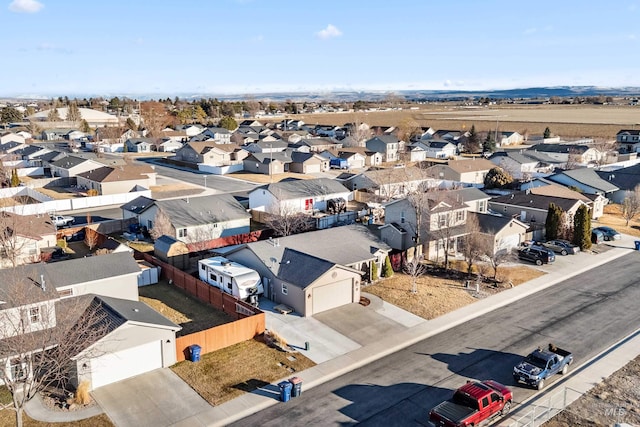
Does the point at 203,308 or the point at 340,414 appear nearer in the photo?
the point at 340,414

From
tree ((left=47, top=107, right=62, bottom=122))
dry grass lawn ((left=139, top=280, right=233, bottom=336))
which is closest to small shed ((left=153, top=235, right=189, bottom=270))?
dry grass lawn ((left=139, top=280, right=233, bottom=336))

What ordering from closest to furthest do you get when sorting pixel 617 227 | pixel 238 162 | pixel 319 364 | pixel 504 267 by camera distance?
pixel 319 364
pixel 504 267
pixel 617 227
pixel 238 162

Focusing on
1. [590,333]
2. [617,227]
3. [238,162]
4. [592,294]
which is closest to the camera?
[590,333]

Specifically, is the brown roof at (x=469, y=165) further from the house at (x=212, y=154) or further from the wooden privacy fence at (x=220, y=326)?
the wooden privacy fence at (x=220, y=326)

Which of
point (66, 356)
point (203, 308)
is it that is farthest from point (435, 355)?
point (66, 356)

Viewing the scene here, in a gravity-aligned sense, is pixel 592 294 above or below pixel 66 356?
below

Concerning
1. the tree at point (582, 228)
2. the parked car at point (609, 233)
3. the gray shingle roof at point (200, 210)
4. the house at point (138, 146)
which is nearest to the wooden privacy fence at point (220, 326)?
the gray shingle roof at point (200, 210)

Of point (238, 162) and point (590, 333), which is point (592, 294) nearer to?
point (590, 333)
